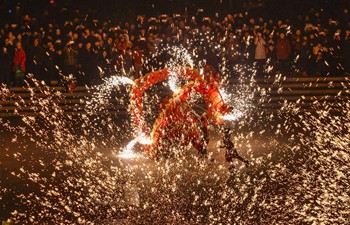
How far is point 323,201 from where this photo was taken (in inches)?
455

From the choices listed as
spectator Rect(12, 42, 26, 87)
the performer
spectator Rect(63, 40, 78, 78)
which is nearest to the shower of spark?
the performer

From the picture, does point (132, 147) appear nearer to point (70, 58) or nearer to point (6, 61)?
point (70, 58)

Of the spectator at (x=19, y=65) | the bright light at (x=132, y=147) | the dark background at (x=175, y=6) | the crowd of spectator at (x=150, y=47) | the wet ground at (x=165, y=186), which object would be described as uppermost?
the dark background at (x=175, y=6)

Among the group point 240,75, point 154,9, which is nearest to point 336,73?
point 240,75

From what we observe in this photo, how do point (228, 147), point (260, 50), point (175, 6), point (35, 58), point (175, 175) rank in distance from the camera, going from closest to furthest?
point (175, 175), point (228, 147), point (35, 58), point (260, 50), point (175, 6)

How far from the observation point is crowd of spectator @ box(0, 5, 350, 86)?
936 inches

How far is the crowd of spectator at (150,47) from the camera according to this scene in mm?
23781

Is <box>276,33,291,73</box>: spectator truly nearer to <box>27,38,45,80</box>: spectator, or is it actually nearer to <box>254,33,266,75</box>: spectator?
<box>254,33,266,75</box>: spectator

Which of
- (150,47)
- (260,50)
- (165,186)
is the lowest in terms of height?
(165,186)

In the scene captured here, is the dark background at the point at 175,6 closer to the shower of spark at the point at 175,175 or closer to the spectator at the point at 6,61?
the spectator at the point at 6,61

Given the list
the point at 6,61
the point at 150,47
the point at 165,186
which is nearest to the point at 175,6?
the point at 150,47

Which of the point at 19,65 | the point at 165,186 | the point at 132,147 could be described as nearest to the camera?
the point at 165,186

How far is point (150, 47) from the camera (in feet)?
77.8

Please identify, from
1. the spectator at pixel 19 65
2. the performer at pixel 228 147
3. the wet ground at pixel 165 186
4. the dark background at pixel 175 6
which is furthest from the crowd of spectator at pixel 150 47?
the performer at pixel 228 147
